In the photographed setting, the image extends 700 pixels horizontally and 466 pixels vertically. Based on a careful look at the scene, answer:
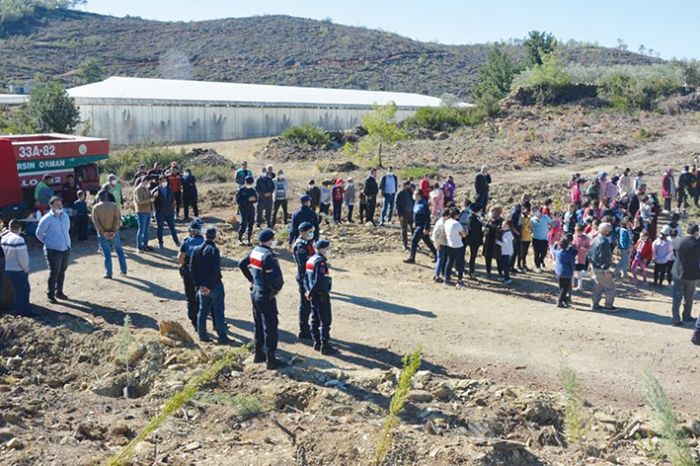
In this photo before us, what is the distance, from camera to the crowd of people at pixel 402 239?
9.90 meters

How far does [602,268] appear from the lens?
11.8 metres

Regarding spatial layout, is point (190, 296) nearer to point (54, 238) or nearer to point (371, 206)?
point (54, 238)

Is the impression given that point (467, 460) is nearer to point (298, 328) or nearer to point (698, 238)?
point (298, 328)

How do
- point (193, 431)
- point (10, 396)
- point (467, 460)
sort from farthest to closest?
point (10, 396)
point (193, 431)
point (467, 460)

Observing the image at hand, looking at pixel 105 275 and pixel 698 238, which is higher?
pixel 698 238

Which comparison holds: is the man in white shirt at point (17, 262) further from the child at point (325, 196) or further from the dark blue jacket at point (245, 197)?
the child at point (325, 196)

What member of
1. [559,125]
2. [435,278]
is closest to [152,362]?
[435,278]

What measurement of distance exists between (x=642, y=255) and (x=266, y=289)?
8272mm

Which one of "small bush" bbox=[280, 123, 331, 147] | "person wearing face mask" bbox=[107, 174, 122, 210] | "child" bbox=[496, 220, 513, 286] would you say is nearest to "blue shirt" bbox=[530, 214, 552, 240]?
"child" bbox=[496, 220, 513, 286]

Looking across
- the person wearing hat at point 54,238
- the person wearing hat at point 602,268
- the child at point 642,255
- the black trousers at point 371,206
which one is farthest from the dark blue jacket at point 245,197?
the child at point 642,255

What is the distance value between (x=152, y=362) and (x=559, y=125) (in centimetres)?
3042

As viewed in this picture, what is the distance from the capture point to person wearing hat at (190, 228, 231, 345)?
32.4 ft

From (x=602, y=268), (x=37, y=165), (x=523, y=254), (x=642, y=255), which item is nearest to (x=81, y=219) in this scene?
(x=37, y=165)

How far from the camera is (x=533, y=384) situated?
920 centimetres
